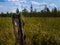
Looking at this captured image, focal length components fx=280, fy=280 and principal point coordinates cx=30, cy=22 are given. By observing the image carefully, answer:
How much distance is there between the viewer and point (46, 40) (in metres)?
14.3

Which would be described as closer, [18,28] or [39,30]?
[18,28]

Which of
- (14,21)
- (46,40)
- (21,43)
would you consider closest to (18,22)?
(14,21)

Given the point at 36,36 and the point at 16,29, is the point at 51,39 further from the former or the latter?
the point at 16,29

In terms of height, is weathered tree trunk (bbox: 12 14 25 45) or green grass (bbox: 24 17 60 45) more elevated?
weathered tree trunk (bbox: 12 14 25 45)

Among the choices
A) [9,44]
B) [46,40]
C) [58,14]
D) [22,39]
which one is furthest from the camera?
[58,14]

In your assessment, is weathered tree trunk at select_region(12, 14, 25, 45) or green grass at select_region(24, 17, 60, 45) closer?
weathered tree trunk at select_region(12, 14, 25, 45)

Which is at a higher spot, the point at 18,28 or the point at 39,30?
the point at 18,28

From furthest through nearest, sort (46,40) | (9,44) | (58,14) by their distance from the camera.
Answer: (58,14) < (46,40) < (9,44)

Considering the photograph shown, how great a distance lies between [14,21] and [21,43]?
22.4 inches

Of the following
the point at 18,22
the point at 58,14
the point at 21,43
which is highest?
the point at 18,22

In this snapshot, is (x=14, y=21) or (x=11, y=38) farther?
(x=11, y=38)

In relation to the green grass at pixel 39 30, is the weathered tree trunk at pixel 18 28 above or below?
above

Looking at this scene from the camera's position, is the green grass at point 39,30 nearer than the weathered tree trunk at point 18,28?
No

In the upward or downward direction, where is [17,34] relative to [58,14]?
upward
